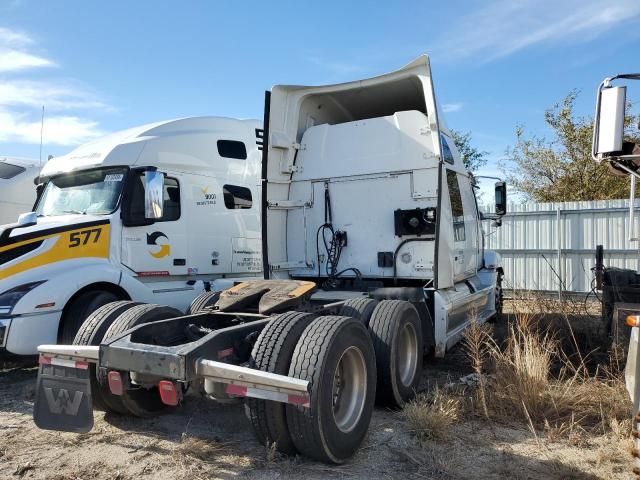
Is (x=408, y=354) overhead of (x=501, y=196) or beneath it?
beneath

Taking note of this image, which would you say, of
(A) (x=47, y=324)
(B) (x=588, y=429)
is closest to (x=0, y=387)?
(A) (x=47, y=324)

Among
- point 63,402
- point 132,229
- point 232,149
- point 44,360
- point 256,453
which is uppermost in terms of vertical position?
point 232,149

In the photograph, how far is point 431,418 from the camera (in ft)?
13.4

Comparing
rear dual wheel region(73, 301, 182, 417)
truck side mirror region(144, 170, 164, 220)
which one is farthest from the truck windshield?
rear dual wheel region(73, 301, 182, 417)

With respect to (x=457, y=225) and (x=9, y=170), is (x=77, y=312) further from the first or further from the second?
(x=9, y=170)

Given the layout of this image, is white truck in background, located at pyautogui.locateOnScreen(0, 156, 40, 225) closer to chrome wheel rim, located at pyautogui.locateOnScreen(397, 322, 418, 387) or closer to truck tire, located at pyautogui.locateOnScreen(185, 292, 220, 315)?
truck tire, located at pyautogui.locateOnScreen(185, 292, 220, 315)

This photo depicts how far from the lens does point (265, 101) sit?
6.50 m

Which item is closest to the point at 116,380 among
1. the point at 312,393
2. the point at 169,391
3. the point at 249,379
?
the point at 169,391

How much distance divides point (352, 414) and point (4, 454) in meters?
2.62

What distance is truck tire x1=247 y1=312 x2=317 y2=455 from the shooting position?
3340 mm

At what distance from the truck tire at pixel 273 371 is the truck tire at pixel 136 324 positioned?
1184 millimetres

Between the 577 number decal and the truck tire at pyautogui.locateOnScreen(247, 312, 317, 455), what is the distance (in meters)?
3.56

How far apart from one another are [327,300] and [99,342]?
2.69m

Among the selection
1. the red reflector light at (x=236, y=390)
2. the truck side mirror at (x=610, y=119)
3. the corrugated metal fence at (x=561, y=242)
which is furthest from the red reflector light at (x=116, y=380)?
the corrugated metal fence at (x=561, y=242)
